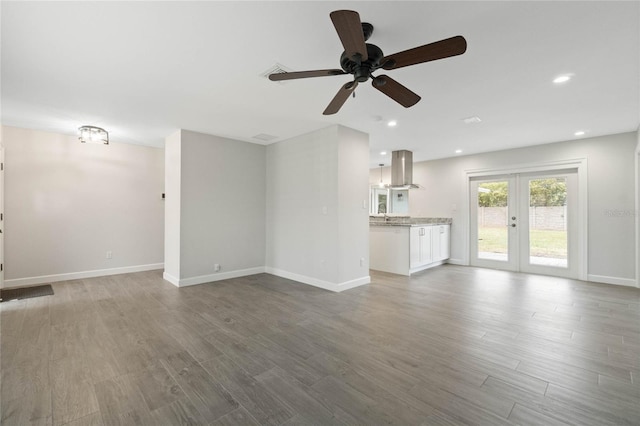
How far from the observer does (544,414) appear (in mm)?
1644

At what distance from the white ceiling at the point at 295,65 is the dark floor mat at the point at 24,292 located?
2.58 m

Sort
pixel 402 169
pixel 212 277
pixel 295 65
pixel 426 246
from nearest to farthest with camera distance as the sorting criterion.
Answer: pixel 295 65
pixel 212 277
pixel 426 246
pixel 402 169

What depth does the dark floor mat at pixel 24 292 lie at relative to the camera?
384 cm

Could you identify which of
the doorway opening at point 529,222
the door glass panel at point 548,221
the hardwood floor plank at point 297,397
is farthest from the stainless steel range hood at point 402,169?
the hardwood floor plank at point 297,397

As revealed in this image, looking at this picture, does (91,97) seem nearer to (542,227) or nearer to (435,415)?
(435,415)

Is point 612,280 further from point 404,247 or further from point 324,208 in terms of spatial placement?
point 324,208

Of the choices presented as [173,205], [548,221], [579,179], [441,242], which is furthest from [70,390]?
[579,179]

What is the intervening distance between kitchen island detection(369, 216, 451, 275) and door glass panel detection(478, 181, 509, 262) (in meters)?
0.92

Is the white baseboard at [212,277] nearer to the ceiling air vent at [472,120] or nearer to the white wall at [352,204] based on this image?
the white wall at [352,204]

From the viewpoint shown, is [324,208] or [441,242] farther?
[441,242]

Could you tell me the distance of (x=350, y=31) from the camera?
5.21 ft

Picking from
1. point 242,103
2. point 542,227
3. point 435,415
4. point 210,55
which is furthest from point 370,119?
point 542,227

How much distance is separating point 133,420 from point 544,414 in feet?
8.00

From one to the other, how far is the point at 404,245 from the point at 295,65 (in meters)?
3.98
